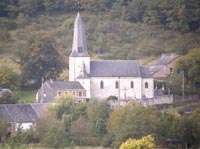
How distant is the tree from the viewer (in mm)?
69812

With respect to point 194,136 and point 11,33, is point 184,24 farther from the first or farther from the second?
point 194,136

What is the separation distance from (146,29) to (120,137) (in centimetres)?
3119

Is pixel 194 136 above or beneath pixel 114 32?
beneath

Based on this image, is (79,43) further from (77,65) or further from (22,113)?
(22,113)


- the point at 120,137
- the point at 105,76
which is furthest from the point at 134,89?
the point at 120,137

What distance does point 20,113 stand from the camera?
59.9 metres

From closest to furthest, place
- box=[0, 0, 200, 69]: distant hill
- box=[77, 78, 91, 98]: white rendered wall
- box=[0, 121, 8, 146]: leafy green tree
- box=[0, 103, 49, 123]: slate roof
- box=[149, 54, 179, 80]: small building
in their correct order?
box=[0, 121, 8, 146]: leafy green tree
box=[0, 103, 49, 123]: slate roof
box=[77, 78, 91, 98]: white rendered wall
box=[149, 54, 179, 80]: small building
box=[0, 0, 200, 69]: distant hill

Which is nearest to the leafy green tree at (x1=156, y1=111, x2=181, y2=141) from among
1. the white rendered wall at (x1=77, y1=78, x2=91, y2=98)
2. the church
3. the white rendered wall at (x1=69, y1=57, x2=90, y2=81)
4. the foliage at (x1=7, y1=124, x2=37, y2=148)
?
the foliage at (x1=7, y1=124, x2=37, y2=148)

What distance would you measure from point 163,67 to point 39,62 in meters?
10.1

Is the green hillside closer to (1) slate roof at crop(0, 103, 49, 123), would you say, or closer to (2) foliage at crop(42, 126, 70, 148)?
(1) slate roof at crop(0, 103, 49, 123)

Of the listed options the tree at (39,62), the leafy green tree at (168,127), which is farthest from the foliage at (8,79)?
the leafy green tree at (168,127)

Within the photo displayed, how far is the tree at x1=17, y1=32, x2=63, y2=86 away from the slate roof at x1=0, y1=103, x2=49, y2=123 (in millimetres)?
8711

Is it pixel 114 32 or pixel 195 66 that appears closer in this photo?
pixel 195 66

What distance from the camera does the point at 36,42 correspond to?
7056cm
